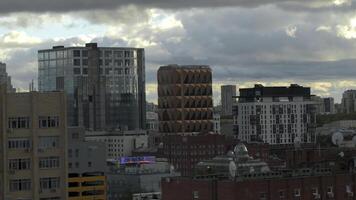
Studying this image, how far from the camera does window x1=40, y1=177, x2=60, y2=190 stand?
198 feet

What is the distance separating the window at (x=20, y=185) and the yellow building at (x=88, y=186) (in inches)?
2362

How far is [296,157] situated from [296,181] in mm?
92696

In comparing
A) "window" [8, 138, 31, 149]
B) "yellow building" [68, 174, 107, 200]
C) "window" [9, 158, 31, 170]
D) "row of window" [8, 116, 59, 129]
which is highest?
"row of window" [8, 116, 59, 129]

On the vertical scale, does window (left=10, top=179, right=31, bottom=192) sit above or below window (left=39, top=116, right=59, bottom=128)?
below

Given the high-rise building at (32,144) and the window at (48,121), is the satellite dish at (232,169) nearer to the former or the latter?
the high-rise building at (32,144)

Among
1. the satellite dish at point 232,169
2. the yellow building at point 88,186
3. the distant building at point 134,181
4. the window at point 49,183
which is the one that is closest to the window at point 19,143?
the window at point 49,183

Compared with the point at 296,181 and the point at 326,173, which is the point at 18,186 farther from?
the point at 326,173

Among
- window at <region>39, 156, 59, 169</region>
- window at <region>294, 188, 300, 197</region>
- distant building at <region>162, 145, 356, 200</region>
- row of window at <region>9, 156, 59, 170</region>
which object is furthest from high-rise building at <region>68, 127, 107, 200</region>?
row of window at <region>9, 156, 59, 170</region>

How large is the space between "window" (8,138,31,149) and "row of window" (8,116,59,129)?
0.90m

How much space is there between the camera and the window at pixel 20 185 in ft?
196

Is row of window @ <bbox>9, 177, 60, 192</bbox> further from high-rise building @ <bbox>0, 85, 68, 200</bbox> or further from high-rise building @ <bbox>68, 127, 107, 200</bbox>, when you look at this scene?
high-rise building @ <bbox>68, 127, 107, 200</bbox>

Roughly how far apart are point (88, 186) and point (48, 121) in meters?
62.3

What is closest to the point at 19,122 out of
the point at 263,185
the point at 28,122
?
the point at 28,122

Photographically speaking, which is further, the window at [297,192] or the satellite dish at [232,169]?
the satellite dish at [232,169]
